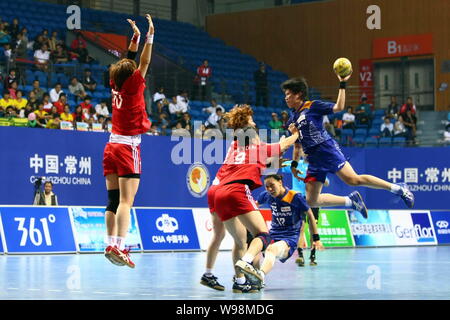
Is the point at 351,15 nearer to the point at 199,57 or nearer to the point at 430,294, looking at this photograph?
the point at 199,57

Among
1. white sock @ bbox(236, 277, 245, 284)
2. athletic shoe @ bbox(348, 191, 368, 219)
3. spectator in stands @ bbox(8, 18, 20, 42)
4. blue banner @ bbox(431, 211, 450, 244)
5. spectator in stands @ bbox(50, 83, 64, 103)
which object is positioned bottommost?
blue banner @ bbox(431, 211, 450, 244)

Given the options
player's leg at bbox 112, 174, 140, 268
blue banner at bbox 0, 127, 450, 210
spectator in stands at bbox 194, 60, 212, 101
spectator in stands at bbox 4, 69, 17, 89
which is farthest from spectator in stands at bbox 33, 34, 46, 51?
player's leg at bbox 112, 174, 140, 268

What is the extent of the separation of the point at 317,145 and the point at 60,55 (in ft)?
51.6

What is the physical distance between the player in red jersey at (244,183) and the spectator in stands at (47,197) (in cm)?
1159

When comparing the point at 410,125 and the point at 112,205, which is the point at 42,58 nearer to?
the point at 410,125

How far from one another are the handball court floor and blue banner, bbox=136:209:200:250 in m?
3.40

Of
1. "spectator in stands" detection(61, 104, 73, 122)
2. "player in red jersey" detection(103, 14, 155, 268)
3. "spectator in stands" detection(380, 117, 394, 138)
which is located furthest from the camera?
"spectator in stands" detection(380, 117, 394, 138)

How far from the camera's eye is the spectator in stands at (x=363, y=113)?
3222 cm

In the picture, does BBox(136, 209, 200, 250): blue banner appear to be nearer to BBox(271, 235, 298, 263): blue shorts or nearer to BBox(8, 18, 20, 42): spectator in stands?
BBox(271, 235, 298, 263): blue shorts

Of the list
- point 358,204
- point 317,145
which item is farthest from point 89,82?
point 317,145

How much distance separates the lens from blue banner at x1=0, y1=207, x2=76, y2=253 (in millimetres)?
18250

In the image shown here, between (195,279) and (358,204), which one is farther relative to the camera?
(358,204)

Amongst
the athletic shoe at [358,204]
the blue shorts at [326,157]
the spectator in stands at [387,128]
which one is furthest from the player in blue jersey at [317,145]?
the spectator in stands at [387,128]

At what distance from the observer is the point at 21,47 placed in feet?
85.9
